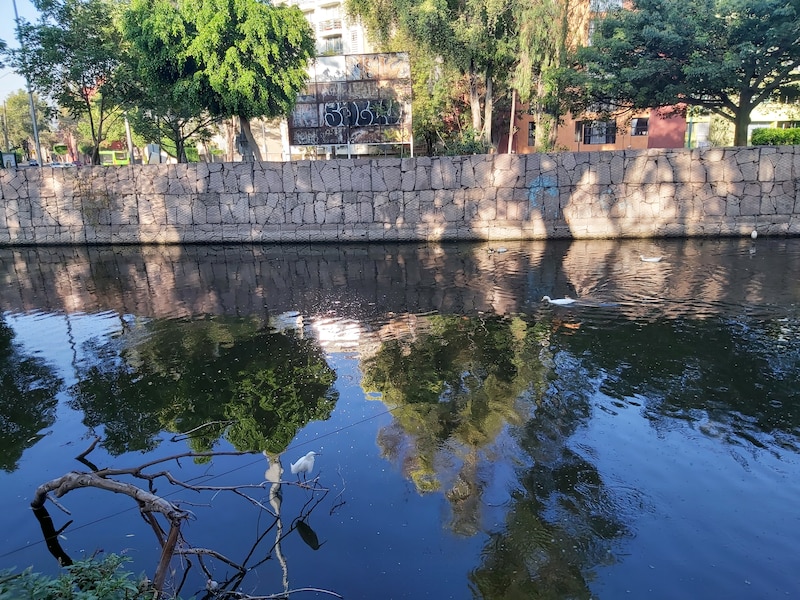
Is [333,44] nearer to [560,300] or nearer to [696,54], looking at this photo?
[696,54]

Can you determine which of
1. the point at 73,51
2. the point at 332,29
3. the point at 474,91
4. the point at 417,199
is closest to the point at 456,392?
the point at 417,199

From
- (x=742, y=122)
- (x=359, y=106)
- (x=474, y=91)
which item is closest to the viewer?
(x=742, y=122)

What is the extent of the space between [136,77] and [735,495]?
1920cm

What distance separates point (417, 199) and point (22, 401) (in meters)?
11.6

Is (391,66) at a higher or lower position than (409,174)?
higher

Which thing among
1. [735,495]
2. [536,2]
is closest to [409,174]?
[536,2]

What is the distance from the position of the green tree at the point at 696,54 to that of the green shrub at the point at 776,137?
11.2ft

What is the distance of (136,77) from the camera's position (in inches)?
719

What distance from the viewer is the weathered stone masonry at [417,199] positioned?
15.4 metres

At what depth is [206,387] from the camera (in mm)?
6570

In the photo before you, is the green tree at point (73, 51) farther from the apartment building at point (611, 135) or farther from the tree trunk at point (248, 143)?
the apartment building at point (611, 135)

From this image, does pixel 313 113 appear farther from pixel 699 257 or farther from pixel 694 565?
pixel 694 565

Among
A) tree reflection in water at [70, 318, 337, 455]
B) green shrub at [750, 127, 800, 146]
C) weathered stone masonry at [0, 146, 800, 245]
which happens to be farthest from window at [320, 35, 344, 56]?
tree reflection in water at [70, 318, 337, 455]

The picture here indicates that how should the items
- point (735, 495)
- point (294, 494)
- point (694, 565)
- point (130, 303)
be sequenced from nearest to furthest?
point (694, 565), point (735, 495), point (294, 494), point (130, 303)
